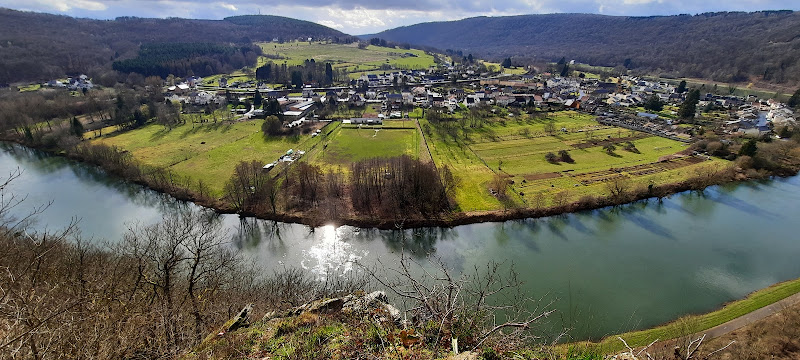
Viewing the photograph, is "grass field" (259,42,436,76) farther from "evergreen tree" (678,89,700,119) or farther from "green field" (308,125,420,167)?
"evergreen tree" (678,89,700,119)

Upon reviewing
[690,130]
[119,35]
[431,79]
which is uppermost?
[119,35]

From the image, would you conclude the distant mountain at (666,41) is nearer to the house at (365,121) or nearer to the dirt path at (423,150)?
the dirt path at (423,150)

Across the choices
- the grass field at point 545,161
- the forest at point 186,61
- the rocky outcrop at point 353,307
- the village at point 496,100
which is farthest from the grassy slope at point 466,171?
the forest at point 186,61

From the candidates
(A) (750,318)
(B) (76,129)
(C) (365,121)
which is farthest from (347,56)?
(A) (750,318)

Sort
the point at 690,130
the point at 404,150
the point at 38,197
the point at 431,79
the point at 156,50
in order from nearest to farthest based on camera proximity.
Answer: the point at 38,197
the point at 404,150
the point at 690,130
the point at 431,79
the point at 156,50

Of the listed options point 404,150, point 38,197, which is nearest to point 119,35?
point 38,197

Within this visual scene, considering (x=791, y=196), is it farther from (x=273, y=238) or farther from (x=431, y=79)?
(x=431, y=79)

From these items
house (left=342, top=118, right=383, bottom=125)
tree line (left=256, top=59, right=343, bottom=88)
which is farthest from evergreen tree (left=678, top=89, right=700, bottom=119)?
tree line (left=256, top=59, right=343, bottom=88)
